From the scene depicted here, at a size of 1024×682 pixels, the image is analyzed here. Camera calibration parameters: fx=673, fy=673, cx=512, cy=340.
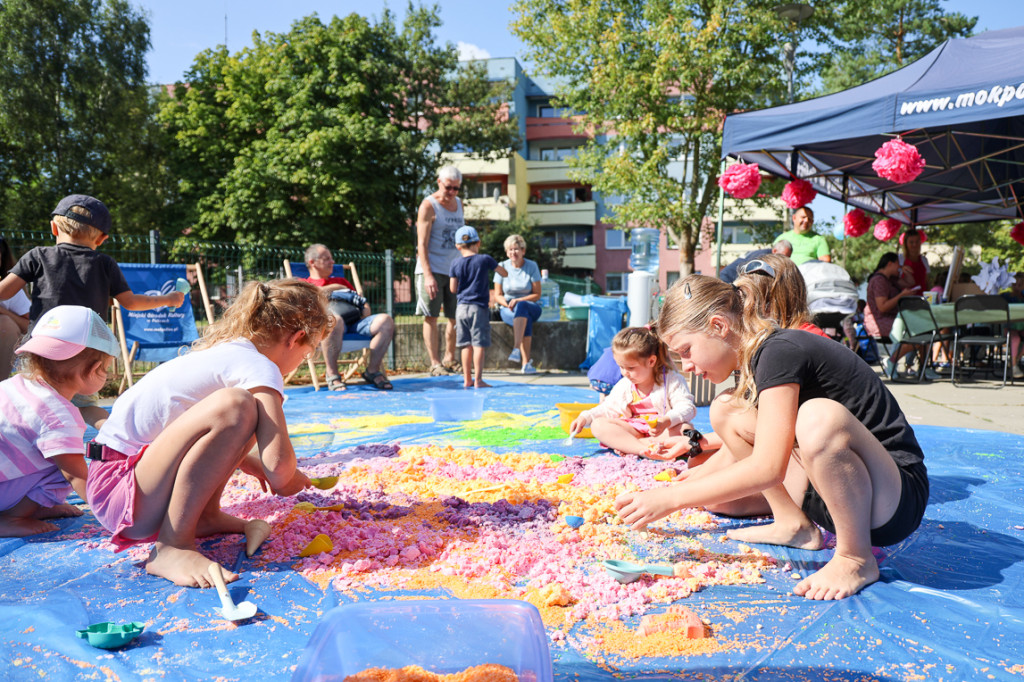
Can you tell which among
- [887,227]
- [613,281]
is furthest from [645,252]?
[887,227]

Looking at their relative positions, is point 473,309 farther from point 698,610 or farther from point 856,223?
point 856,223

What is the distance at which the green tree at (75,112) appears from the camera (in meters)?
23.0

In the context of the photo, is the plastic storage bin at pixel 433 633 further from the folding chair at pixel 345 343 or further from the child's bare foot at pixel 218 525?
the folding chair at pixel 345 343

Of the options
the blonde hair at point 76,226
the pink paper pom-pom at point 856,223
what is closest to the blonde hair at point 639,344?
the blonde hair at point 76,226

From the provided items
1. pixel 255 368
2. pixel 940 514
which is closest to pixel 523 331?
pixel 940 514

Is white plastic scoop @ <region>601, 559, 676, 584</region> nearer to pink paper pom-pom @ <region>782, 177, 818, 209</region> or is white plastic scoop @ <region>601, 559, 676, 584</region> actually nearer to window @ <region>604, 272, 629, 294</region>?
pink paper pom-pom @ <region>782, 177, 818, 209</region>

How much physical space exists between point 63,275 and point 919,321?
7.72m

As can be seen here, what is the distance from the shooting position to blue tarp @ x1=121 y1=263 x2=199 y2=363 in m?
6.18

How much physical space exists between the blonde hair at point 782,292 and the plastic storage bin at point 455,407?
98.4 inches

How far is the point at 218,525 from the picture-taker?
231 centimetres

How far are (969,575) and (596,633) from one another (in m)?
1.26

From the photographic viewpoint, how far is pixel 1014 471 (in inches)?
135

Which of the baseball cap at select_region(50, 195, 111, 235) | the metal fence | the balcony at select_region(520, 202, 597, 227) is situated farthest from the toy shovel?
the balcony at select_region(520, 202, 597, 227)

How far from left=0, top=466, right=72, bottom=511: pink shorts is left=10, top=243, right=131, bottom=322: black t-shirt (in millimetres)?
1490
